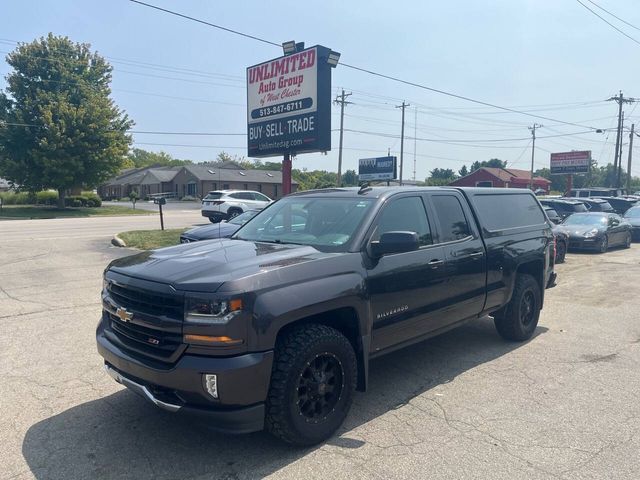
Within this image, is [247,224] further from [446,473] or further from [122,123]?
[122,123]

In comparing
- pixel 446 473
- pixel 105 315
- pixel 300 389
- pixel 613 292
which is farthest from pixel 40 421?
pixel 613 292

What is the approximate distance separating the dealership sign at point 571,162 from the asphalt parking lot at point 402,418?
48370 millimetres

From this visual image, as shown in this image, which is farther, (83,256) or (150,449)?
(83,256)

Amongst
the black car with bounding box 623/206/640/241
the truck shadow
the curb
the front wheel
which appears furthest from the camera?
the black car with bounding box 623/206/640/241

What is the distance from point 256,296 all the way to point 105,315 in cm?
154

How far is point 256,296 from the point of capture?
318 cm

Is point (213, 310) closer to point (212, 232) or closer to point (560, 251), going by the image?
point (212, 232)

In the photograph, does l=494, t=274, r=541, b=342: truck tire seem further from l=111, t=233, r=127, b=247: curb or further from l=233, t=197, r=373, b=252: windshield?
l=111, t=233, r=127, b=247: curb

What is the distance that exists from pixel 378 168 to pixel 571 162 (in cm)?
2225

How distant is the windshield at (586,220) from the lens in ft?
53.0

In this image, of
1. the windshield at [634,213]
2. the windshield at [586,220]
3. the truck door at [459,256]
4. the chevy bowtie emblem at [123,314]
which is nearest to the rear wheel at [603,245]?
the windshield at [586,220]

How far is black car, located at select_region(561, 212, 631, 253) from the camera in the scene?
15321 millimetres

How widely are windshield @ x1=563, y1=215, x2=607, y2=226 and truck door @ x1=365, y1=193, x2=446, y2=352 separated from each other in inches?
542

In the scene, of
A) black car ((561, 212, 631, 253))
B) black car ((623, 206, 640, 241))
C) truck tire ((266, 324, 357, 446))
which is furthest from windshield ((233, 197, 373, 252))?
black car ((623, 206, 640, 241))
